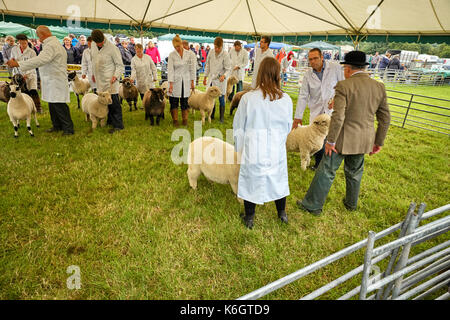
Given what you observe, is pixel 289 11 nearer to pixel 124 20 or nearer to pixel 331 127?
pixel 124 20

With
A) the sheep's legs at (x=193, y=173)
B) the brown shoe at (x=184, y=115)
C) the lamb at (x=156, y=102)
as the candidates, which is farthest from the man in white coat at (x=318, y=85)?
the lamb at (x=156, y=102)

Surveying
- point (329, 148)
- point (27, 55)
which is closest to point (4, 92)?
point (27, 55)

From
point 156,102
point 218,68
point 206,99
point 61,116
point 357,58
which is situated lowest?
point 61,116

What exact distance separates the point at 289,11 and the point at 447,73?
2395 centimetres

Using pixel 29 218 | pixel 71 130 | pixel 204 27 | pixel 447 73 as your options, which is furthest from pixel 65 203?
pixel 447 73

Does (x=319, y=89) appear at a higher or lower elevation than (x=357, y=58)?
lower

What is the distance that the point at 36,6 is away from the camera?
755 centimetres

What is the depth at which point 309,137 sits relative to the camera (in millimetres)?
4773

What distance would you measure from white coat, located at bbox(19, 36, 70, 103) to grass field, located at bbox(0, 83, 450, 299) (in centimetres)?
128

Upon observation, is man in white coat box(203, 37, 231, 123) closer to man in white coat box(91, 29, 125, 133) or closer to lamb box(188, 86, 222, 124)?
lamb box(188, 86, 222, 124)

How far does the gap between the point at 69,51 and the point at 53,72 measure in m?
7.79

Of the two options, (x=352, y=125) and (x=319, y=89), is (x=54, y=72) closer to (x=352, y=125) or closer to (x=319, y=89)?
(x=319, y=89)

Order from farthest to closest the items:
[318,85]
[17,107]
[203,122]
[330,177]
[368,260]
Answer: [203,122] → [17,107] → [318,85] → [330,177] → [368,260]

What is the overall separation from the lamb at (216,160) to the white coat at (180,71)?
400 cm
